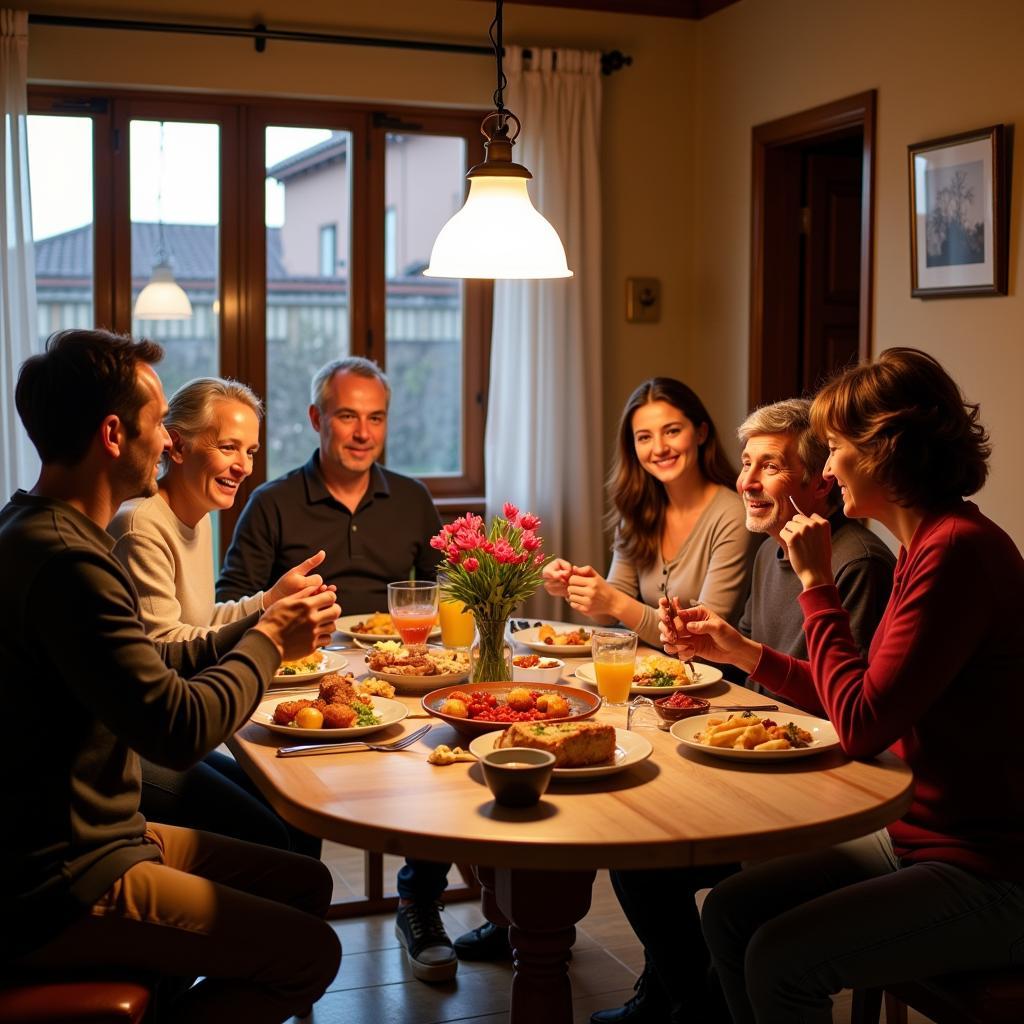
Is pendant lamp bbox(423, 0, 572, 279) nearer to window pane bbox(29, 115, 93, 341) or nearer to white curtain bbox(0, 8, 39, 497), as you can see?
white curtain bbox(0, 8, 39, 497)

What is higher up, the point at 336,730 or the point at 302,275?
the point at 302,275

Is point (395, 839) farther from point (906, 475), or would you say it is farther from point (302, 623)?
point (906, 475)

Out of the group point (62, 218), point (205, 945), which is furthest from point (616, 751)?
point (62, 218)

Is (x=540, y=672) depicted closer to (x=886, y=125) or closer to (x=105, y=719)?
(x=105, y=719)

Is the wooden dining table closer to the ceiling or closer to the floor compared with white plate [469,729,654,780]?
closer to the floor

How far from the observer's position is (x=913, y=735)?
1896 mm

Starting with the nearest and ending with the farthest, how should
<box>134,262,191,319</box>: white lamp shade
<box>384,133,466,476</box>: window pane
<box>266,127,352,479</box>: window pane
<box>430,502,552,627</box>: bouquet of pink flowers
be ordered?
<box>430,502,552,627</box>: bouquet of pink flowers → <box>134,262,191,319</box>: white lamp shade → <box>266,127,352,479</box>: window pane → <box>384,133,466,476</box>: window pane

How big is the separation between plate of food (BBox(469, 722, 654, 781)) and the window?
9.70ft

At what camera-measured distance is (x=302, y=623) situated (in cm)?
190

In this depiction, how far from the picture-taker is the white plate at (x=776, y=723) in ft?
6.05

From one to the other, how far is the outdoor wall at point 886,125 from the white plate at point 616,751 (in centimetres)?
185

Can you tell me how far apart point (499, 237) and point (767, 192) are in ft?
8.12

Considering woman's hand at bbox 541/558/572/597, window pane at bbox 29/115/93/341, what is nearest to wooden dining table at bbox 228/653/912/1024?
woman's hand at bbox 541/558/572/597

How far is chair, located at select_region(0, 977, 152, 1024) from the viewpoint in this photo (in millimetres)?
1584
